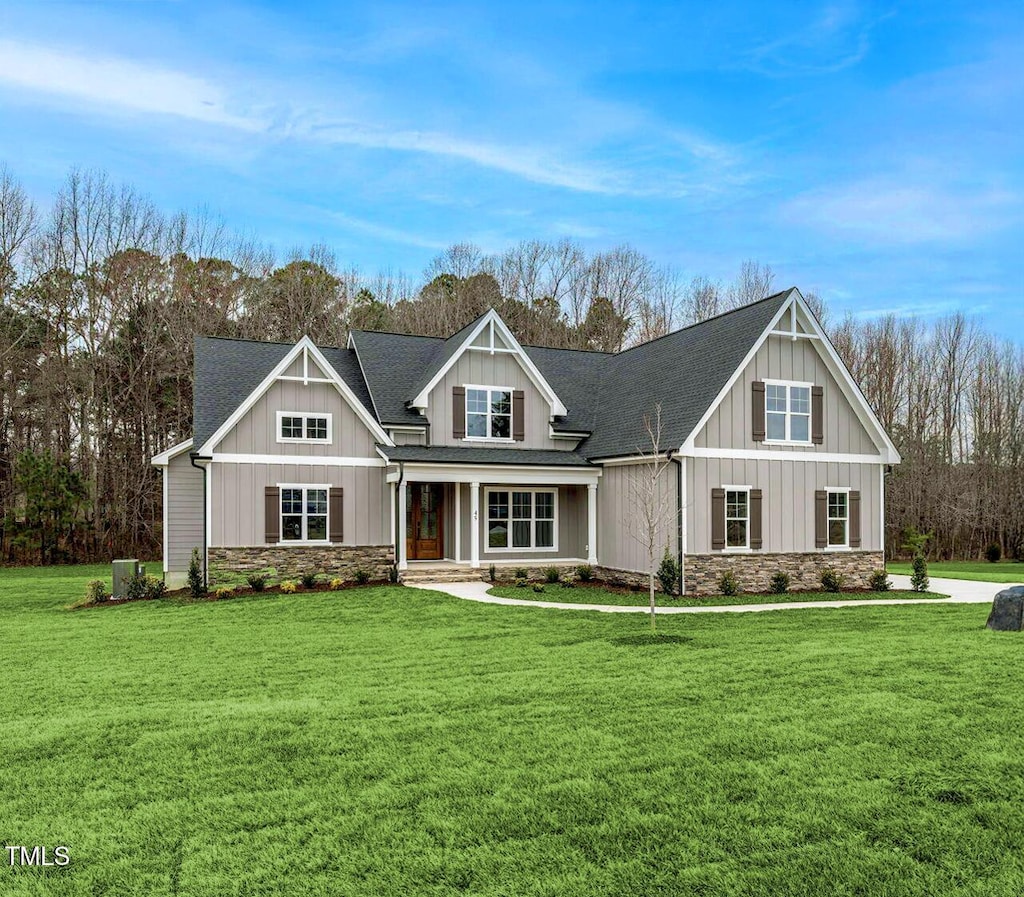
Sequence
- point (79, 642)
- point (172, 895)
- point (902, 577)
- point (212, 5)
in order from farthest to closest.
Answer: point (902, 577) < point (212, 5) < point (79, 642) < point (172, 895)

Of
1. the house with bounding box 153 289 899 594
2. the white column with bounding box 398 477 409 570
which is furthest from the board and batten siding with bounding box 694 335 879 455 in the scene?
the white column with bounding box 398 477 409 570

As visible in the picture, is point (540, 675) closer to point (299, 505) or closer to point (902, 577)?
point (299, 505)

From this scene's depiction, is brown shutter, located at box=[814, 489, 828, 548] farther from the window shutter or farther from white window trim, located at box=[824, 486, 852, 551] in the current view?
the window shutter

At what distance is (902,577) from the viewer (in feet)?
76.7

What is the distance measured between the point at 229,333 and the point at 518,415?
60.1ft

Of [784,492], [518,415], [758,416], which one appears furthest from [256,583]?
[784,492]

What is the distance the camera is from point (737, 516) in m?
19.0

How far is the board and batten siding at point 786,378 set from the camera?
62.0ft

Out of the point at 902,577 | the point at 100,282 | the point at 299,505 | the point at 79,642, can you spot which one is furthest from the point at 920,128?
the point at 100,282

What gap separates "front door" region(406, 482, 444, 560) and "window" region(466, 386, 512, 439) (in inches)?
73.2

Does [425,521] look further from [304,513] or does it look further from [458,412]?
[304,513]

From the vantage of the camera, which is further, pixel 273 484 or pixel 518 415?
pixel 518 415

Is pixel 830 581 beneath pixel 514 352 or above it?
beneath

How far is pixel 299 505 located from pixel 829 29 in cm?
1502
